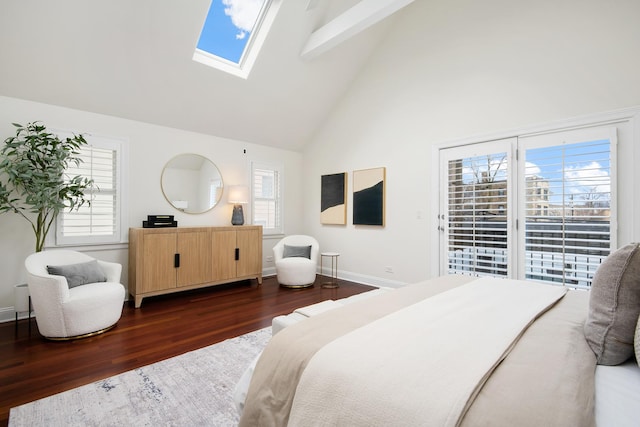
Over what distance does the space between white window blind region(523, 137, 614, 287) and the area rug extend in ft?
10.7

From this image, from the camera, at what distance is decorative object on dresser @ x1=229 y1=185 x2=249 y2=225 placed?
4.95 m

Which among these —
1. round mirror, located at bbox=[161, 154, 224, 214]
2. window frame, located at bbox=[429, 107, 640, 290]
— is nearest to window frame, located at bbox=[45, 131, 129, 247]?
round mirror, located at bbox=[161, 154, 224, 214]

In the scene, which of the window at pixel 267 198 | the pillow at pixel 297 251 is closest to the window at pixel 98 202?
the window at pixel 267 198

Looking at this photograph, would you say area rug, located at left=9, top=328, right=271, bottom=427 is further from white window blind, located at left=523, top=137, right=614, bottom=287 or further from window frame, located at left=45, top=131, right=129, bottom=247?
white window blind, located at left=523, top=137, right=614, bottom=287

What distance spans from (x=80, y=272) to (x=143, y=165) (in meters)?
1.72

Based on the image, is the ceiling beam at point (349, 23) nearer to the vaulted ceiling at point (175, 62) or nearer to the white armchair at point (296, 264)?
the vaulted ceiling at point (175, 62)

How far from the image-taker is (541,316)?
4.86 ft

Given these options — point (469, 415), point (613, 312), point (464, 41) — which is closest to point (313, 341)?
point (469, 415)

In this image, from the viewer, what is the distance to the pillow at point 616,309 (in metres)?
1.05

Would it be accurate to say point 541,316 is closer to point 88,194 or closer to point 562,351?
point 562,351

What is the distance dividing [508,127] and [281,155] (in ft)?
12.4

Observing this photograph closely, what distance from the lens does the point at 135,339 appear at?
9.03 feet

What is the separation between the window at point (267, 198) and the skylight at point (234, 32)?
5.85 ft

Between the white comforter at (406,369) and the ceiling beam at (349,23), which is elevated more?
the ceiling beam at (349,23)
